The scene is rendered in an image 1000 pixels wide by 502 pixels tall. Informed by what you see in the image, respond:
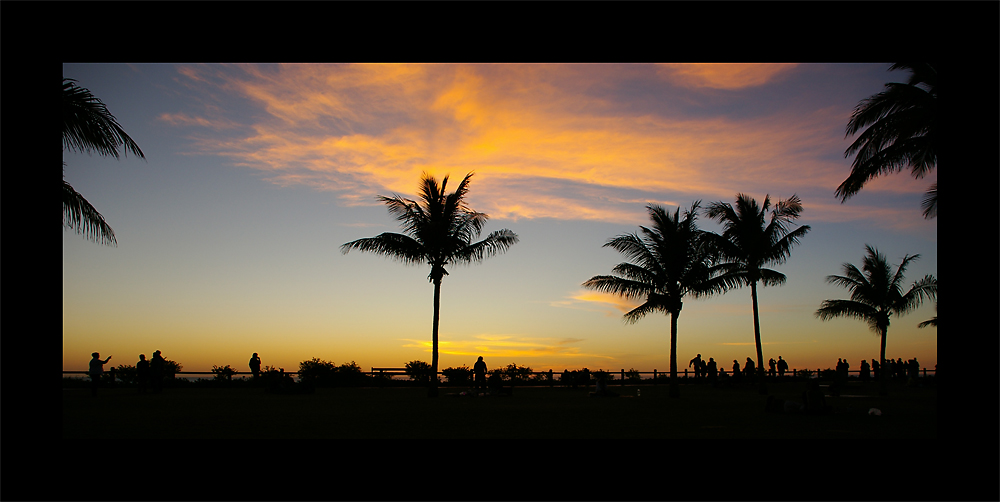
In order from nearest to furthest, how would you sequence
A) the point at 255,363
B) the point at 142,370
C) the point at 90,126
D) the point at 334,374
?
1. the point at 90,126
2. the point at 142,370
3. the point at 255,363
4. the point at 334,374

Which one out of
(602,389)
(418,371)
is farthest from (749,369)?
(418,371)

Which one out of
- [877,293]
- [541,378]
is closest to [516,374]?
[541,378]

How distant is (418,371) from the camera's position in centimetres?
3209

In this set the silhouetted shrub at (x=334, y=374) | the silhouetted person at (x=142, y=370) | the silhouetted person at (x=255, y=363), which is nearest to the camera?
the silhouetted person at (x=142, y=370)

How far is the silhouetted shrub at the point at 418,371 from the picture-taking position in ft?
101

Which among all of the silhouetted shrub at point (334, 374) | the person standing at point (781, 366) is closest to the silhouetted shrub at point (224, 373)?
the silhouetted shrub at point (334, 374)

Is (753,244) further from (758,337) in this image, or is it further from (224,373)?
(224,373)

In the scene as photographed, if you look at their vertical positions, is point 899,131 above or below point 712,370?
above

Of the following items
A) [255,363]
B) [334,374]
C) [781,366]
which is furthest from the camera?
[781,366]

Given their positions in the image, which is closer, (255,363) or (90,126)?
(90,126)

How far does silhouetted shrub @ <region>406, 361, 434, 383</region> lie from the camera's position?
1216 inches

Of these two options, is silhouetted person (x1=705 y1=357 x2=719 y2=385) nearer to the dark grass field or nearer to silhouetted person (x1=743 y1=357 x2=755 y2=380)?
silhouetted person (x1=743 y1=357 x2=755 y2=380)

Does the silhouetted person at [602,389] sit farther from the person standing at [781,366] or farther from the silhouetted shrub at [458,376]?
the person standing at [781,366]
